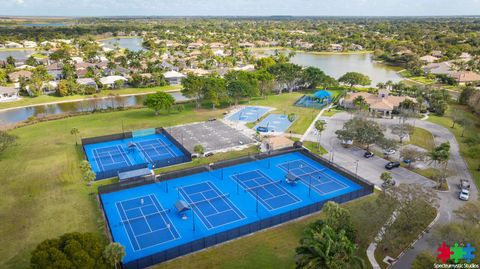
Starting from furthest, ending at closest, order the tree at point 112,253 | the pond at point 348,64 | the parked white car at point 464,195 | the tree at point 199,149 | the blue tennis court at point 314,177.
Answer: the pond at point 348,64 → the tree at point 199,149 → the blue tennis court at point 314,177 → the parked white car at point 464,195 → the tree at point 112,253

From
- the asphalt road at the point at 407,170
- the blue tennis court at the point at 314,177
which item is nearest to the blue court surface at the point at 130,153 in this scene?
the blue tennis court at the point at 314,177

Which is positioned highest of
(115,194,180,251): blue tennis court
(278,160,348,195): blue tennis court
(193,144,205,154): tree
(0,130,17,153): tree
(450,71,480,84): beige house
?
(450,71,480,84): beige house

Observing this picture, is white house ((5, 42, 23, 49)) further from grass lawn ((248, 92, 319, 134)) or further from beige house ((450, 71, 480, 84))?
beige house ((450, 71, 480, 84))

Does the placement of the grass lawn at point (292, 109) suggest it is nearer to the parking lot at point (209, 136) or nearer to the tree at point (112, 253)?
the parking lot at point (209, 136)

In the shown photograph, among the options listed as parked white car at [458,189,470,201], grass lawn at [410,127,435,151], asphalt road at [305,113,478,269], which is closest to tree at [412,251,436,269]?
asphalt road at [305,113,478,269]

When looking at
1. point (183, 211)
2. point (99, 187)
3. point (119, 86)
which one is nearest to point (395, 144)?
point (183, 211)

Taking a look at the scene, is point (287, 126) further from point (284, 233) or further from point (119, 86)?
point (119, 86)
